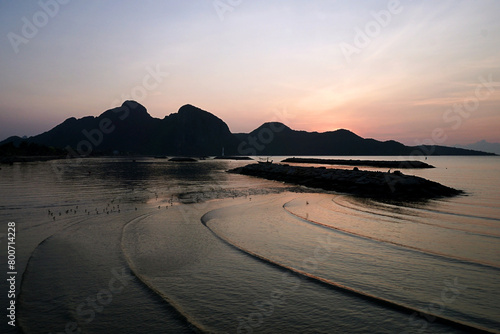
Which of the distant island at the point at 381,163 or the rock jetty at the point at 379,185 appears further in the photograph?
the distant island at the point at 381,163

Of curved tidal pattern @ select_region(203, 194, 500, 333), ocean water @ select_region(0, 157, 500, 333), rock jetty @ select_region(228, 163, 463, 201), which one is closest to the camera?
ocean water @ select_region(0, 157, 500, 333)

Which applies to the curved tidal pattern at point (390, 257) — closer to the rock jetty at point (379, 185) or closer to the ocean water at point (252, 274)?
the ocean water at point (252, 274)

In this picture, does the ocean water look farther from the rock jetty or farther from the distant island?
the distant island

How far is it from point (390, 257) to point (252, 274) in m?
5.79

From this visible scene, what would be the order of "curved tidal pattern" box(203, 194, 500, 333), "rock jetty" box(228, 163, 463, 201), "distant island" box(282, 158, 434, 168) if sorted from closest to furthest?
"curved tidal pattern" box(203, 194, 500, 333), "rock jetty" box(228, 163, 463, 201), "distant island" box(282, 158, 434, 168)

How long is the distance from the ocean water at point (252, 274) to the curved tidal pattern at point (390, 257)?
0.16 ft

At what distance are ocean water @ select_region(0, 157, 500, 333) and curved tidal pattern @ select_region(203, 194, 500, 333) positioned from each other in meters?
0.05

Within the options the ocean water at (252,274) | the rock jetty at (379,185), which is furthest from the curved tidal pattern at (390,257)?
the rock jetty at (379,185)

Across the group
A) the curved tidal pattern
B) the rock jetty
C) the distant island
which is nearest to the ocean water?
the curved tidal pattern

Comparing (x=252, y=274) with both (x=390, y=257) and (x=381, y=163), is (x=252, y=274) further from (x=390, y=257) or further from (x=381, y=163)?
(x=381, y=163)

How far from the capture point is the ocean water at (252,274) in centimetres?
672

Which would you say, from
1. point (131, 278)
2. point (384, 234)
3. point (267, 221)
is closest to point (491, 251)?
point (384, 234)

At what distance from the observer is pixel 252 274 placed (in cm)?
960

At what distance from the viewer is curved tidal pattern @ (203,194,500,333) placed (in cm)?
727
